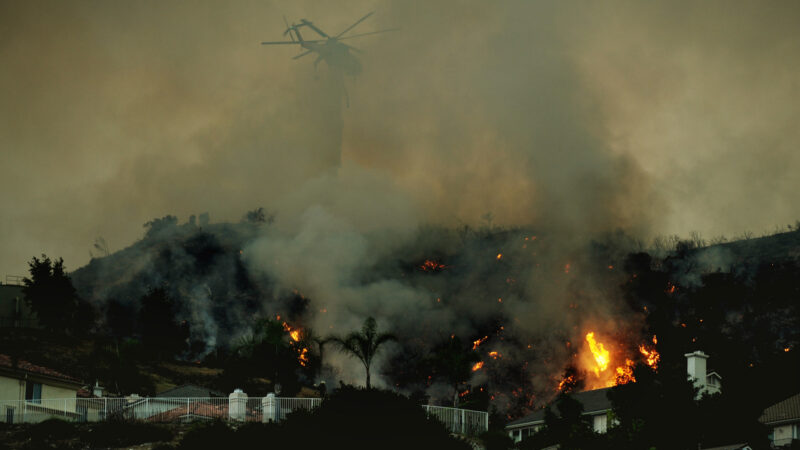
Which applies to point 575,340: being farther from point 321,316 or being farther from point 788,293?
point 321,316

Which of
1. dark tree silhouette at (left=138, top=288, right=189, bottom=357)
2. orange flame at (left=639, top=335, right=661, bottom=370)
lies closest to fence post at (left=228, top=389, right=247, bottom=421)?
dark tree silhouette at (left=138, top=288, right=189, bottom=357)

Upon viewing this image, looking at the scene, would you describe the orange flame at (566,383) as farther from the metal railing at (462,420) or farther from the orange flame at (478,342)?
the metal railing at (462,420)

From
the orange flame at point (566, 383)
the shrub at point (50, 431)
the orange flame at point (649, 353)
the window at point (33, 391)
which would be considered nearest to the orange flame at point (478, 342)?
the orange flame at point (566, 383)

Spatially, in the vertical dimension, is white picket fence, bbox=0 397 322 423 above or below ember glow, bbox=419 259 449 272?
below

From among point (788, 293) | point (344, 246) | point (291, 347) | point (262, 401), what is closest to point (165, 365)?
point (291, 347)

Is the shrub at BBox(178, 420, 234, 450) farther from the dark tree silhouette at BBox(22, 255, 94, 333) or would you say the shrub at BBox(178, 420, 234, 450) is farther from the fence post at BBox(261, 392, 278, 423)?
the dark tree silhouette at BBox(22, 255, 94, 333)

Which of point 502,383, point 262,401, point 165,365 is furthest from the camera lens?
point 502,383

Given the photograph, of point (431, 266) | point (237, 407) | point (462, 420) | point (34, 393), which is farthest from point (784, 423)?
point (431, 266)
